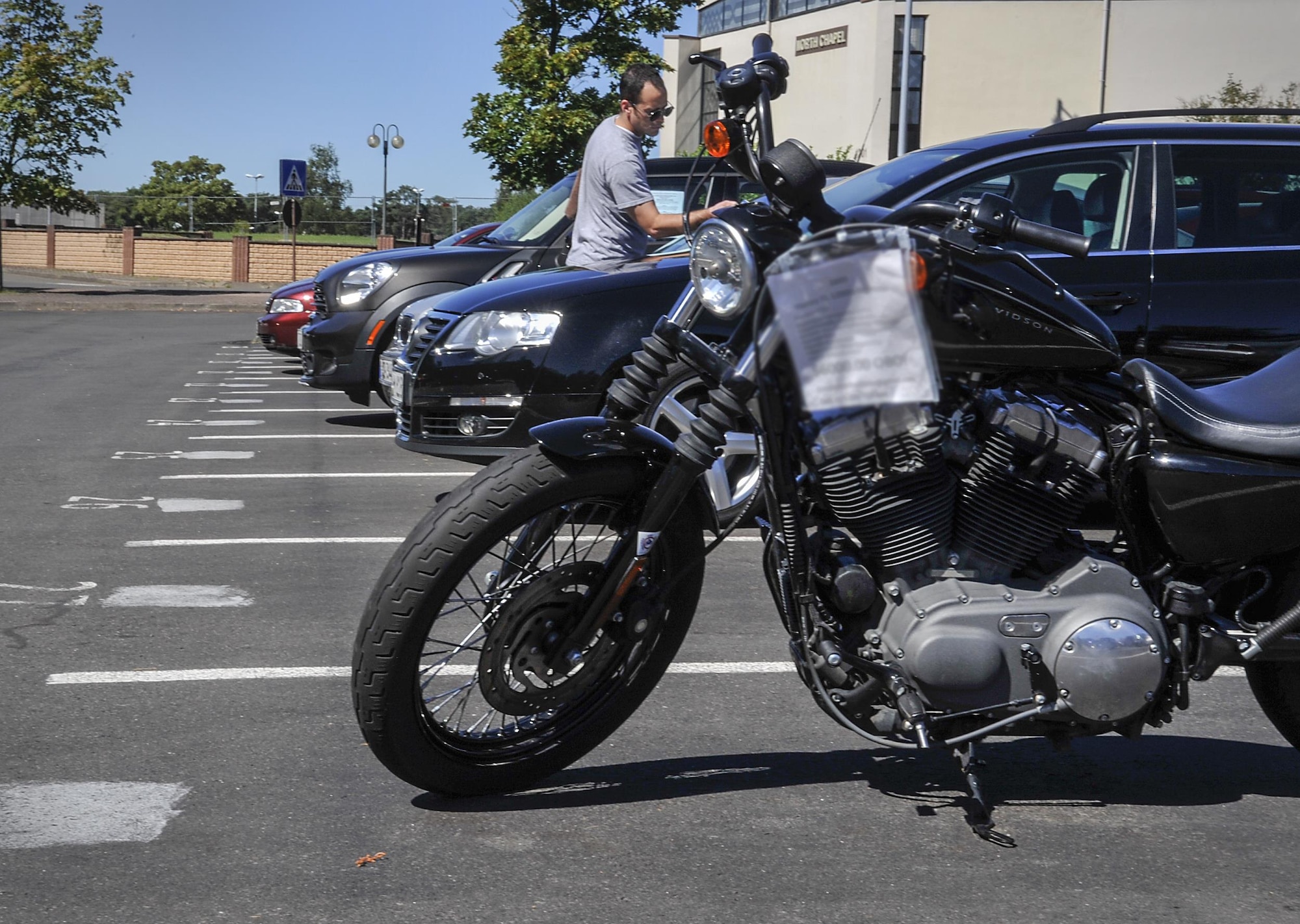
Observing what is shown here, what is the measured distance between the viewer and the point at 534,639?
10.7ft

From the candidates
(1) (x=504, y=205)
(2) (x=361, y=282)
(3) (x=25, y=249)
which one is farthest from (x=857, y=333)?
(3) (x=25, y=249)

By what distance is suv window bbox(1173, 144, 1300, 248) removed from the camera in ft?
20.2

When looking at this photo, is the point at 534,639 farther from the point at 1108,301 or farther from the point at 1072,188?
the point at 1072,188

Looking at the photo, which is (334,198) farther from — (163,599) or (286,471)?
(163,599)

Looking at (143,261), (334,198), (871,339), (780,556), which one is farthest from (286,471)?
(143,261)

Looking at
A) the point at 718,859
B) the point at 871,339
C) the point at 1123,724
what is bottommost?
the point at 718,859

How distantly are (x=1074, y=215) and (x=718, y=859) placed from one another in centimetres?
399

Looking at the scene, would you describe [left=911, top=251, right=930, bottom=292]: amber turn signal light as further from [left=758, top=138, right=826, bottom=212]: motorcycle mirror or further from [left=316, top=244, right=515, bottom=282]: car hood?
[left=316, top=244, right=515, bottom=282]: car hood

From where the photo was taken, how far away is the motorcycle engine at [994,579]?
3037 mm

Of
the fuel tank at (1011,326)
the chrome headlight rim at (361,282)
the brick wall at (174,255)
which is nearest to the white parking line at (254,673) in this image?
the fuel tank at (1011,326)

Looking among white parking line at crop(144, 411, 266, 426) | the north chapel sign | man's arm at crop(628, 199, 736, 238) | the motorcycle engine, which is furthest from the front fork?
the north chapel sign

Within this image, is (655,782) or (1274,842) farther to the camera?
(655,782)

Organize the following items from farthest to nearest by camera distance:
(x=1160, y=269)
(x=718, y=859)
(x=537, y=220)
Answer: (x=537, y=220), (x=1160, y=269), (x=718, y=859)

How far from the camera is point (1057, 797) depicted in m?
3.47
